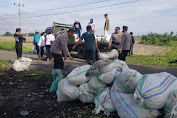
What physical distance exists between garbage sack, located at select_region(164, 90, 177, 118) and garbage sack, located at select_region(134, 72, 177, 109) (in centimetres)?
5

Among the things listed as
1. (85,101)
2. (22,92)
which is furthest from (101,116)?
(22,92)

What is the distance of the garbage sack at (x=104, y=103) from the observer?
8.95 ft

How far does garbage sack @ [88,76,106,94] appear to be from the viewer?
10.0 feet

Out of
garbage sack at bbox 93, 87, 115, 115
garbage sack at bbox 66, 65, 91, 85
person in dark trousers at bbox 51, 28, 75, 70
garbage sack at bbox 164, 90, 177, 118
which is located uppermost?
person in dark trousers at bbox 51, 28, 75, 70

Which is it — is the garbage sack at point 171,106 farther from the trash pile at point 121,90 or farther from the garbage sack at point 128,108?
the garbage sack at point 128,108

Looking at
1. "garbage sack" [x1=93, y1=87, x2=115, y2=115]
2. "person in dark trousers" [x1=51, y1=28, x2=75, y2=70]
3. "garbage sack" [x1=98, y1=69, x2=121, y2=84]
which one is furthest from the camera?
"person in dark trousers" [x1=51, y1=28, x2=75, y2=70]

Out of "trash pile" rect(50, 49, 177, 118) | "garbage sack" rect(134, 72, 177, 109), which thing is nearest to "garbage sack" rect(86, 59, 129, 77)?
"trash pile" rect(50, 49, 177, 118)

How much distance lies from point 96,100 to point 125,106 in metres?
0.63

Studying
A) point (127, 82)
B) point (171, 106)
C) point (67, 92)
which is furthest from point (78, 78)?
point (171, 106)

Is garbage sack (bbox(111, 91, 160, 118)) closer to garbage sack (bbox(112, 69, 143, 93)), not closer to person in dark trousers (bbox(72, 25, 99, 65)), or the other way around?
garbage sack (bbox(112, 69, 143, 93))

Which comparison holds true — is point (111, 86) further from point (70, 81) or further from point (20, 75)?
point (20, 75)

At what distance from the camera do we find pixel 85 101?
3.15m

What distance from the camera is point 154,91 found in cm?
219

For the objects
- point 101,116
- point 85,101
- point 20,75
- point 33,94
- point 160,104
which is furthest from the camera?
point 20,75
